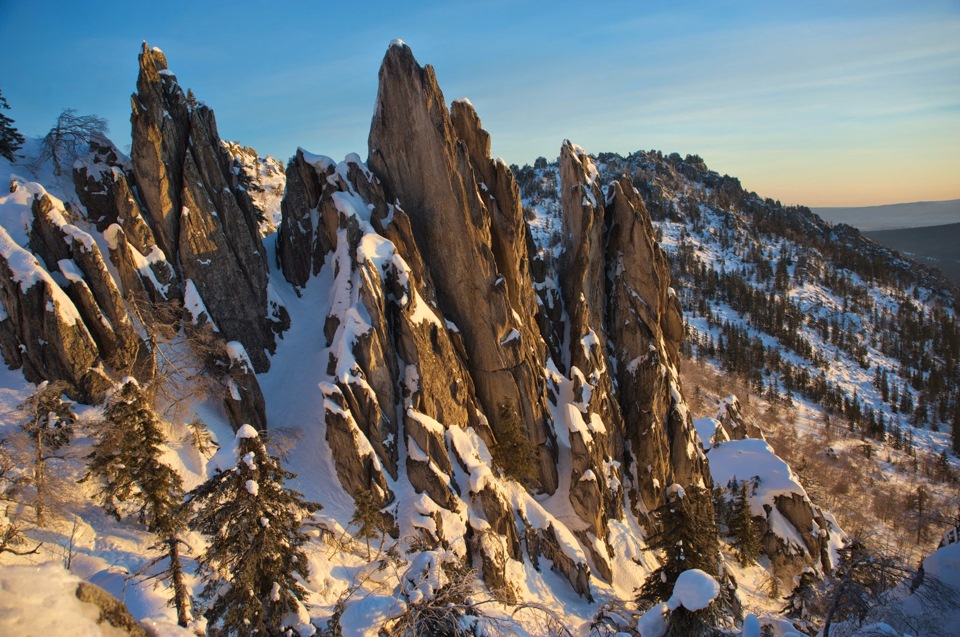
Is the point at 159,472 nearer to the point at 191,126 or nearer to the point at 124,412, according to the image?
the point at 124,412

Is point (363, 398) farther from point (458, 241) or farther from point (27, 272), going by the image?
point (27, 272)

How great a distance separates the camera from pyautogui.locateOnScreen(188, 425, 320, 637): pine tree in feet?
41.2

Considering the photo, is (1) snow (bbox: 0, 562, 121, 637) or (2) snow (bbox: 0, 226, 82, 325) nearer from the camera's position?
(1) snow (bbox: 0, 562, 121, 637)

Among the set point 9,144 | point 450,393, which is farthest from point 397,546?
point 9,144

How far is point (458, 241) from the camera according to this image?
3117cm

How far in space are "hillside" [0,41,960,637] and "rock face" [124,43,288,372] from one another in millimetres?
126

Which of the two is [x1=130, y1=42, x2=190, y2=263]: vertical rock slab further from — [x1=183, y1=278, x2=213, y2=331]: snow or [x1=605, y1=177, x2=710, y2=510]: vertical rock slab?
[x1=605, y1=177, x2=710, y2=510]: vertical rock slab

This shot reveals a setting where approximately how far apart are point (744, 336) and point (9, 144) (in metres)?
173

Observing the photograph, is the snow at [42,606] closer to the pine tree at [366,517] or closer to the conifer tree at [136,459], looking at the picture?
the conifer tree at [136,459]

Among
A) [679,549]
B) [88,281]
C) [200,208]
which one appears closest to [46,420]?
[88,281]

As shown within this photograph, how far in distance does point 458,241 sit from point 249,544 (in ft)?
71.0

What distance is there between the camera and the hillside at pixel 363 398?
1612cm

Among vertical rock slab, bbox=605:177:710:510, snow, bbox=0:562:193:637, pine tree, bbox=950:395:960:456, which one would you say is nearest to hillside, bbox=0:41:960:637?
vertical rock slab, bbox=605:177:710:510

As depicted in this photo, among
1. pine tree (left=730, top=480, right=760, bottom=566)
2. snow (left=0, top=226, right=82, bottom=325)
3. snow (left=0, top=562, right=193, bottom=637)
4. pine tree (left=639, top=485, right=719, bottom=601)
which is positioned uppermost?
snow (left=0, top=226, right=82, bottom=325)
